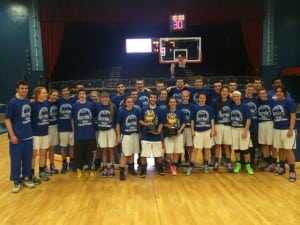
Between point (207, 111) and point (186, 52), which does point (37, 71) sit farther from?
point (207, 111)

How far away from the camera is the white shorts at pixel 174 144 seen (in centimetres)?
538

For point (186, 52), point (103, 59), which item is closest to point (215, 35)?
point (186, 52)

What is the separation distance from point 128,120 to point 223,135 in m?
1.70

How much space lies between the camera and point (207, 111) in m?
5.36

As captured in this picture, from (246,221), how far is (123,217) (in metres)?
1.43

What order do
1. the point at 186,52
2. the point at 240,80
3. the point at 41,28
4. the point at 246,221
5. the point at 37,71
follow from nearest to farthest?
the point at 246,221 < the point at 41,28 < the point at 37,71 < the point at 240,80 < the point at 186,52

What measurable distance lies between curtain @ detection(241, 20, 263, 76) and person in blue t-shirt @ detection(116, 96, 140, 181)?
9.50 meters

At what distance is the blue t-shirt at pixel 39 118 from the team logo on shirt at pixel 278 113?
A: 378 centimetres

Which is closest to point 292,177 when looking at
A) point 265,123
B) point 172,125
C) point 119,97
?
point 265,123

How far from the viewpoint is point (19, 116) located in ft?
15.4

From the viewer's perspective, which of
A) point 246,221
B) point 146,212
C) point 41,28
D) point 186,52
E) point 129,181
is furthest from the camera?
point 186,52

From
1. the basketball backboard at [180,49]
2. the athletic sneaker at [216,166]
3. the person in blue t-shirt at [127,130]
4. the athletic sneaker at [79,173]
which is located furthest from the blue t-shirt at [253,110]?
the basketball backboard at [180,49]

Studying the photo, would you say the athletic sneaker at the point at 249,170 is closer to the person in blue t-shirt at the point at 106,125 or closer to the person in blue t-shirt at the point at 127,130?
the person in blue t-shirt at the point at 127,130

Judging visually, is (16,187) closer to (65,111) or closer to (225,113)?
(65,111)
